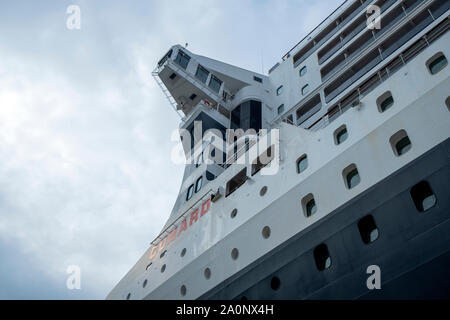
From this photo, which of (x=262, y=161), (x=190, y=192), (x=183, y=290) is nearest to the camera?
(x=183, y=290)

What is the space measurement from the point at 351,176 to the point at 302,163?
155 cm

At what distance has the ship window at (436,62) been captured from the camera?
310 inches

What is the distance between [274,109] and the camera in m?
17.5

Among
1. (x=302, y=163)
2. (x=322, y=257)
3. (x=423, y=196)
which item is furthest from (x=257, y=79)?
(x=423, y=196)

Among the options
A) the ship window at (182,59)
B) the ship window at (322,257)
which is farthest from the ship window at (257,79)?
the ship window at (322,257)

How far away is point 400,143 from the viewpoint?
24.6 feet

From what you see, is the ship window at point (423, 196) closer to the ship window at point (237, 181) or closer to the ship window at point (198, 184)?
the ship window at point (237, 181)

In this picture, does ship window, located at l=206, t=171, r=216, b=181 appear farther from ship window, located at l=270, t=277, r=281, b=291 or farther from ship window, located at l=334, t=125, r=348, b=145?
ship window, located at l=270, t=277, r=281, b=291

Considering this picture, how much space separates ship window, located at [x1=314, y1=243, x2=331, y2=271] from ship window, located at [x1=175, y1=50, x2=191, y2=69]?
13.4m

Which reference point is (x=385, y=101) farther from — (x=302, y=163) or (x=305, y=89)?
(x=305, y=89)

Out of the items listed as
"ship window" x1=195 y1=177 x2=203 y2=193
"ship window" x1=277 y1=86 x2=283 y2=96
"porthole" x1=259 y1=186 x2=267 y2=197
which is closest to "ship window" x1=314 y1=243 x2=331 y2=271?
"porthole" x1=259 y1=186 x2=267 y2=197

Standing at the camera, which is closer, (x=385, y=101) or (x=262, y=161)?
(x=385, y=101)

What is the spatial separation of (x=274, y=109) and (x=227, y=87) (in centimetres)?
348
